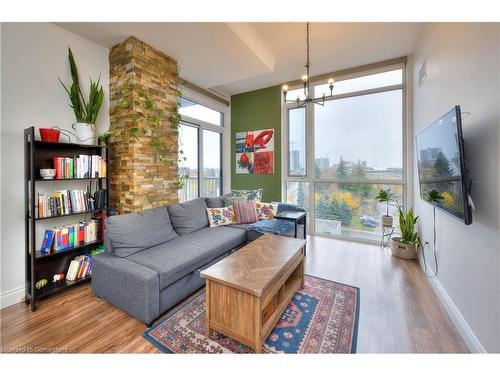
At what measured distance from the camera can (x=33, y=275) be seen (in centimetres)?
184

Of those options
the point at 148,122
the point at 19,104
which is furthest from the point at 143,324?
the point at 19,104

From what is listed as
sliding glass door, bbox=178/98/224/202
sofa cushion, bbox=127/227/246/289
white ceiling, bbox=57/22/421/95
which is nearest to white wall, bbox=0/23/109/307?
white ceiling, bbox=57/22/421/95

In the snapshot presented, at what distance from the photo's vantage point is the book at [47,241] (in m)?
2.01

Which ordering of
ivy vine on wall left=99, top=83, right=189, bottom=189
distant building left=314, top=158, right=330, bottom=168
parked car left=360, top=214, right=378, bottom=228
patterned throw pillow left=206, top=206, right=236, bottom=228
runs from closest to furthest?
1. ivy vine on wall left=99, top=83, right=189, bottom=189
2. patterned throw pillow left=206, top=206, right=236, bottom=228
3. parked car left=360, top=214, right=378, bottom=228
4. distant building left=314, top=158, right=330, bottom=168

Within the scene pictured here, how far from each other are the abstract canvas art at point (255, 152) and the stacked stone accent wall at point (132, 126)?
2141 mm

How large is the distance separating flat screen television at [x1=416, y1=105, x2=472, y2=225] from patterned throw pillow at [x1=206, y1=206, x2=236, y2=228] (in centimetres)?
242

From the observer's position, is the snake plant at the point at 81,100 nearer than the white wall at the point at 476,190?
No

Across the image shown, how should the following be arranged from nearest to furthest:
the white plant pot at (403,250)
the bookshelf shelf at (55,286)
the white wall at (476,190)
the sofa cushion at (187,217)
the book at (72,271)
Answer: the white wall at (476,190) → the bookshelf shelf at (55,286) → the book at (72,271) → the sofa cushion at (187,217) → the white plant pot at (403,250)

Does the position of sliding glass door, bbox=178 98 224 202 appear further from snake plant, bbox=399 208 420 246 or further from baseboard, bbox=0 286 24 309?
snake plant, bbox=399 208 420 246

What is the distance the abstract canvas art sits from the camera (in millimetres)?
4457

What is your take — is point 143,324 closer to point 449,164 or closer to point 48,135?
point 48,135

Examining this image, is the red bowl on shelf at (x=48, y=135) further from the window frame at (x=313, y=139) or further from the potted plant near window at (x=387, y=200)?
the potted plant near window at (x=387, y=200)

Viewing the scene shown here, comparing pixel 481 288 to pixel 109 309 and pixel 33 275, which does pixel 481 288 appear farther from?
pixel 33 275

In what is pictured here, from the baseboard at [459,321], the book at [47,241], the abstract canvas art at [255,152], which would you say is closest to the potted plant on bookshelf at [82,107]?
the book at [47,241]
